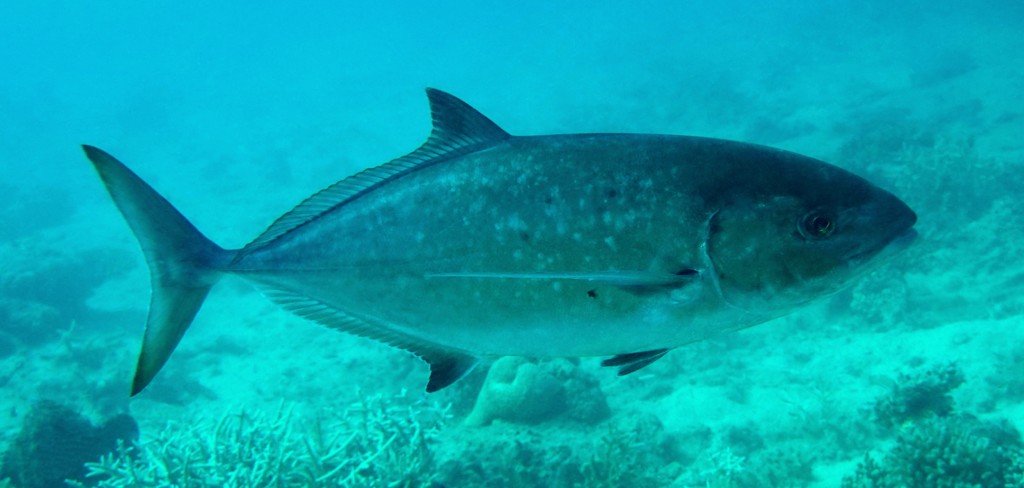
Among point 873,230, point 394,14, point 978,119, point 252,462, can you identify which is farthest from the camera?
point 394,14

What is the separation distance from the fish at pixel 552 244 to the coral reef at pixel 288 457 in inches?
113

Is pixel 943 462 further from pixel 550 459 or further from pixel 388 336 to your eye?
A: pixel 388 336

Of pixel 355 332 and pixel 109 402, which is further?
pixel 109 402

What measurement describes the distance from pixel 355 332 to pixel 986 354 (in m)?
7.98

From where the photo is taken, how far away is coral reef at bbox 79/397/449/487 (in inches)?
185

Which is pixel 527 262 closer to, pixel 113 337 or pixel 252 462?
pixel 252 462

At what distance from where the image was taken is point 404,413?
5891mm

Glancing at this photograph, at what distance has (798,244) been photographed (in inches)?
64.7

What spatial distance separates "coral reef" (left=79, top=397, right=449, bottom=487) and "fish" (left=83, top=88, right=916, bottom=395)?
9.38 feet

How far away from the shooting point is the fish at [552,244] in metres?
1.64

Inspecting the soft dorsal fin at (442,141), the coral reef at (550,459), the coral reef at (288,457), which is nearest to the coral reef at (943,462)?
the coral reef at (550,459)

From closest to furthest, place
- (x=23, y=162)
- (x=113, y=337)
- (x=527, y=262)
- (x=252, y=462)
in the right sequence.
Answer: (x=527, y=262) < (x=252, y=462) < (x=113, y=337) < (x=23, y=162)

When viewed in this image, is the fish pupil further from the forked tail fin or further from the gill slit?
the forked tail fin

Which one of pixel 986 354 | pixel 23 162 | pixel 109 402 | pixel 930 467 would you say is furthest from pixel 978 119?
pixel 23 162
